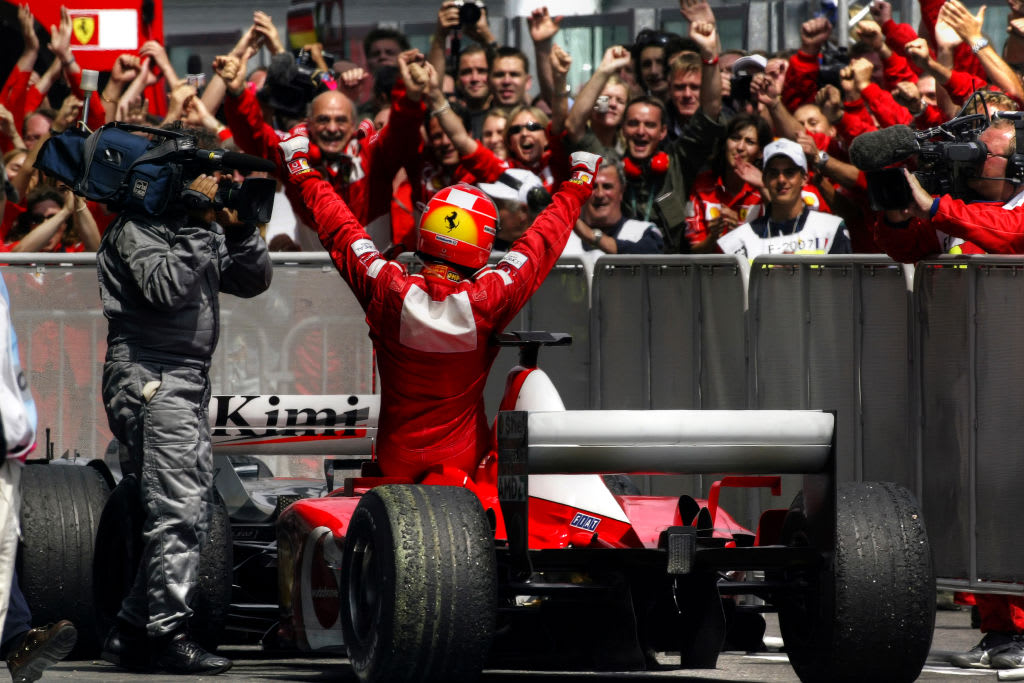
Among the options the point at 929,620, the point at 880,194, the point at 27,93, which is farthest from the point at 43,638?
the point at 27,93

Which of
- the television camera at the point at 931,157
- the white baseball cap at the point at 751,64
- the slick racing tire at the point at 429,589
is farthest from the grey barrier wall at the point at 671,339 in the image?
the slick racing tire at the point at 429,589

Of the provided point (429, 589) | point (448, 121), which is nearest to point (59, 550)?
point (429, 589)

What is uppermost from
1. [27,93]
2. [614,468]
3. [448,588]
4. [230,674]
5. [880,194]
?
[27,93]

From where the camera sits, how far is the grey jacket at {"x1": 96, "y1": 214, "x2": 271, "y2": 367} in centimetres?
702

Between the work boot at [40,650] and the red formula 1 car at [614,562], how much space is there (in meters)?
0.93

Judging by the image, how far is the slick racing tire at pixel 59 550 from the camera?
284 inches

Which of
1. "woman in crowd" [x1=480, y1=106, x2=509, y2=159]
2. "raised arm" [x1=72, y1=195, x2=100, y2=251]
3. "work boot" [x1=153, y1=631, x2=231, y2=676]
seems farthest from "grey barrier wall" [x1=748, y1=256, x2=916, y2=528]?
"raised arm" [x1=72, y1=195, x2=100, y2=251]

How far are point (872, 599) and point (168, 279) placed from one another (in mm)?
2890

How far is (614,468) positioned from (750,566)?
1.97 feet

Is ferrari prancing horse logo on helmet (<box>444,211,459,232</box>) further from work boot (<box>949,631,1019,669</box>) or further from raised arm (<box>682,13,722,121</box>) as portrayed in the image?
raised arm (<box>682,13,722,121</box>)

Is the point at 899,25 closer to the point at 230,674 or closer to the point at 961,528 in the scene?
the point at 961,528

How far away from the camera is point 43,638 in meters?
5.89

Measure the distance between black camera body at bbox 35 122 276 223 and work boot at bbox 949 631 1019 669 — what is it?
11.2 feet

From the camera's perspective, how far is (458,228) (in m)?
6.87
